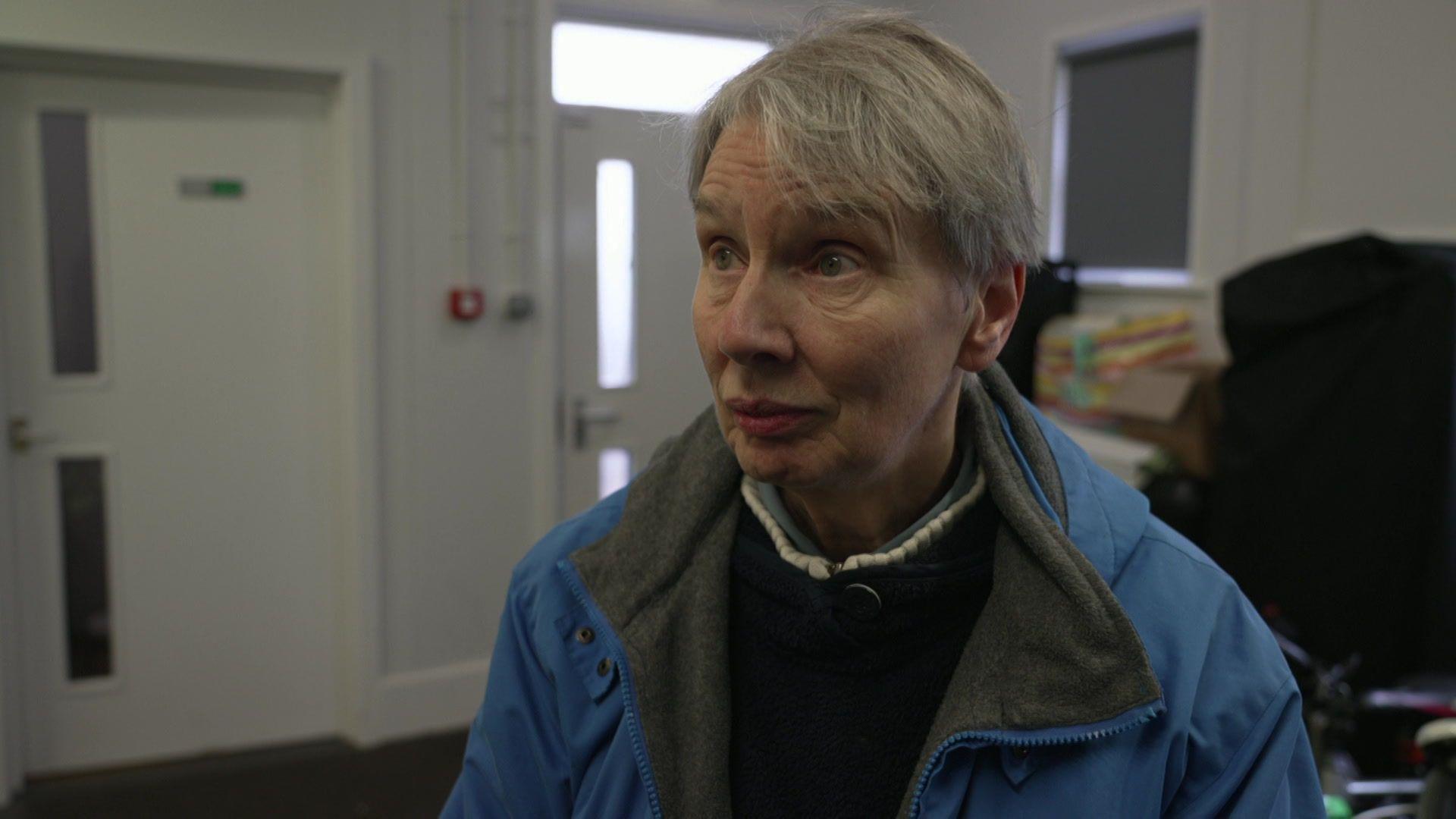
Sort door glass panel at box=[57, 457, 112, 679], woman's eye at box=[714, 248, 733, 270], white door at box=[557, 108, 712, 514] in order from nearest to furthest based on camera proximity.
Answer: woman's eye at box=[714, 248, 733, 270]
door glass panel at box=[57, 457, 112, 679]
white door at box=[557, 108, 712, 514]

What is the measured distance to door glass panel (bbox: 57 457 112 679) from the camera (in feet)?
10.2

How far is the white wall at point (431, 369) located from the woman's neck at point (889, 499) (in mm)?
2600

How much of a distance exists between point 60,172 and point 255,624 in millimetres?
1421

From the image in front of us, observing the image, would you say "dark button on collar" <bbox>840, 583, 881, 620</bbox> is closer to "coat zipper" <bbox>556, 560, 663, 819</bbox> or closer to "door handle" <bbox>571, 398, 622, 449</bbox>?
"coat zipper" <bbox>556, 560, 663, 819</bbox>

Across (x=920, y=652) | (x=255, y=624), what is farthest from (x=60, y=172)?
(x=920, y=652)

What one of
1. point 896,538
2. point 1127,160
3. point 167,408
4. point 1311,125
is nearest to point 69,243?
point 167,408

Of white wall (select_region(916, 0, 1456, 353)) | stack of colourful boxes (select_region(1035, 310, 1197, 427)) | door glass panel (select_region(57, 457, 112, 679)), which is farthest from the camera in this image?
stack of colourful boxes (select_region(1035, 310, 1197, 427))

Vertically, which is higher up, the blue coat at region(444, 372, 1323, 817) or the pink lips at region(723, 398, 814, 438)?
the pink lips at region(723, 398, 814, 438)

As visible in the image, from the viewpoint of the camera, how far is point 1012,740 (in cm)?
81

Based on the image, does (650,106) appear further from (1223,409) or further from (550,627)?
(550,627)

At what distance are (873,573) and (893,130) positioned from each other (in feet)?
1.20

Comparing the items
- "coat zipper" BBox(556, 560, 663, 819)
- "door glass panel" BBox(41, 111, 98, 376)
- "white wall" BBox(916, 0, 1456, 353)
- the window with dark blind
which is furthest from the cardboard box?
"door glass panel" BBox(41, 111, 98, 376)

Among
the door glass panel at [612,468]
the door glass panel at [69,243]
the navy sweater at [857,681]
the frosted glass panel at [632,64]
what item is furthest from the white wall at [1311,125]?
the door glass panel at [69,243]

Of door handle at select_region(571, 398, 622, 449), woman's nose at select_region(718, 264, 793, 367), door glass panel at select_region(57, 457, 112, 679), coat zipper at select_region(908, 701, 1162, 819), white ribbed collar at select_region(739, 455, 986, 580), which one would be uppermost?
woman's nose at select_region(718, 264, 793, 367)
